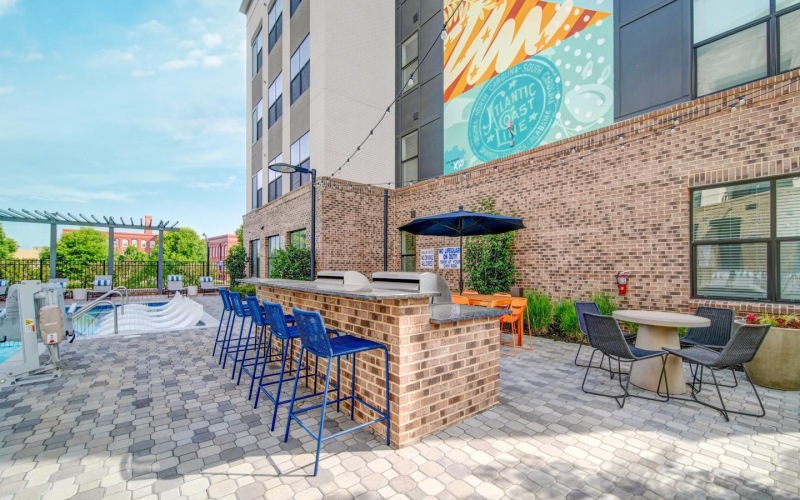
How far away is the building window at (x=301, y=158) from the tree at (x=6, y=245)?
35.3m

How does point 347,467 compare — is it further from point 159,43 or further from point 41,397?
point 159,43

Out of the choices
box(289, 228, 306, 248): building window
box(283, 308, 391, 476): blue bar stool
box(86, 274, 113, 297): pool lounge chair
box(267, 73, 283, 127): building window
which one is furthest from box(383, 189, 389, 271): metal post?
box(86, 274, 113, 297): pool lounge chair

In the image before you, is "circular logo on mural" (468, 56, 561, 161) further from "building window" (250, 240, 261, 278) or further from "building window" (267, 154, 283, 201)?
"building window" (250, 240, 261, 278)

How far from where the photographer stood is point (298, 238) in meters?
11.8

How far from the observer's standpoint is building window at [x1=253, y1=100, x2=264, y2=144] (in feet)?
51.2

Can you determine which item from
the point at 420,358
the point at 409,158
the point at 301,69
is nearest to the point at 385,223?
the point at 409,158

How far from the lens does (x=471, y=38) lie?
9.54 meters

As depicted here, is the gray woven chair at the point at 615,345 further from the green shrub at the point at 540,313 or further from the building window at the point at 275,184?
the building window at the point at 275,184

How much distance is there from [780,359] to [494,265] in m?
4.59

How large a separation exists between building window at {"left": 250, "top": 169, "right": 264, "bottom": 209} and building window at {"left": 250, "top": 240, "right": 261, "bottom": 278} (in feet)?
6.15

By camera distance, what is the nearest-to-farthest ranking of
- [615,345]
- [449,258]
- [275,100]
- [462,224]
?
[615,345] < [462,224] < [449,258] < [275,100]

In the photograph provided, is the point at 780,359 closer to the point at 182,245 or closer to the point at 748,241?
the point at 748,241

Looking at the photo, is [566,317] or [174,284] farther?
[174,284]

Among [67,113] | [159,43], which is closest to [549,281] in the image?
[159,43]
